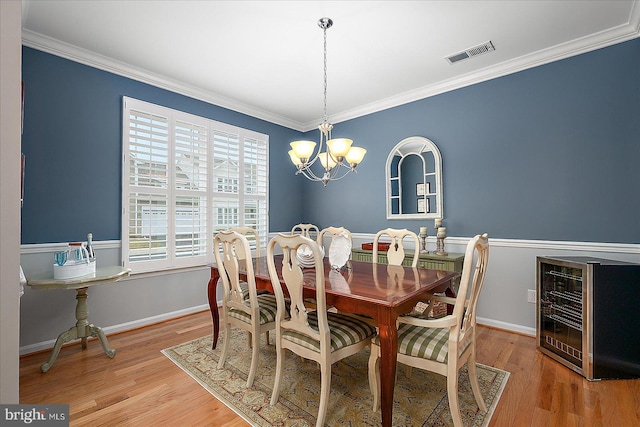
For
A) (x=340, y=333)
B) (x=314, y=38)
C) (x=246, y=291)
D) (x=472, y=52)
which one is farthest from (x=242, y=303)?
(x=472, y=52)

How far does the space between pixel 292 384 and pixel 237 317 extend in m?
0.63

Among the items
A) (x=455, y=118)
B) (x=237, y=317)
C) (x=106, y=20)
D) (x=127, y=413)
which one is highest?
(x=106, y=20)

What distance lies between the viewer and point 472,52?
288cm

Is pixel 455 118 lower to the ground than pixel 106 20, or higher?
lower

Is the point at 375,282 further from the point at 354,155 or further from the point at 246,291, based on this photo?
the point at 246,291

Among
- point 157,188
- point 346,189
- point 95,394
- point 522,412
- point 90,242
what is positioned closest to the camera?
point 522,412

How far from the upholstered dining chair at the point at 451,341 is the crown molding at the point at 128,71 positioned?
3.43m

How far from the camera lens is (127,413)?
73.0 inches

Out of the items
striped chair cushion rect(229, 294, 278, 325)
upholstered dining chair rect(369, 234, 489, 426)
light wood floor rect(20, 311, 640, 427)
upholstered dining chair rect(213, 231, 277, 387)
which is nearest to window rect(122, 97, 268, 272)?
light wood floor rect(20, 311, 640, 427)

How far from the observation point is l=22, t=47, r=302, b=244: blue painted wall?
2.63 m

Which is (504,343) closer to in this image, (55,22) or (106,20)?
(106,20)

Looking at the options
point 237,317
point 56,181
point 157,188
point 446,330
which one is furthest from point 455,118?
point 56,181

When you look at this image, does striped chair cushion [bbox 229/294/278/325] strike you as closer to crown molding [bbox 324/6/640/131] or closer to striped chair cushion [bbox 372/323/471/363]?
striped chair cushion [bbox 372/323/471/363]

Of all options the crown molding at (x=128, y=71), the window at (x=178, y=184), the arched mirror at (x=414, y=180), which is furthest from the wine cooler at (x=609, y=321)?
the crown molding at (x=128, y=71)
